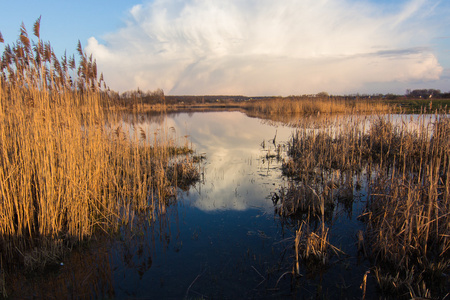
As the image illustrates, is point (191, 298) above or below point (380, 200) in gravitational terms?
below

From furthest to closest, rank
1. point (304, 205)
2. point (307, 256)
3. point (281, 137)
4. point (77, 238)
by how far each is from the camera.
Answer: point (281, 137) → point (304, 205) → point (77, 238) → point (307, 256)

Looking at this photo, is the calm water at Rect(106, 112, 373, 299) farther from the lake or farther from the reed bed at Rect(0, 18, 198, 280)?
the reed bed at Rect(0, 18, 198, 280)

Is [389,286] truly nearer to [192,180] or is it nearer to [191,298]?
[191,298]

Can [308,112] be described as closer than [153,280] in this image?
No

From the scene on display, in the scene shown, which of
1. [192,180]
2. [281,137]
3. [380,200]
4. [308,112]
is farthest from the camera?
[308,112]

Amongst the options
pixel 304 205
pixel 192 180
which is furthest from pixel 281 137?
pixel 304 205

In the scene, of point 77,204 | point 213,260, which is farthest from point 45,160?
point 213,260

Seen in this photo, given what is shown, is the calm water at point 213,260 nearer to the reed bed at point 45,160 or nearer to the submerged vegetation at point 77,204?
the submerged vegetation at point 77,204

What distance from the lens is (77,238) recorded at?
3670mm

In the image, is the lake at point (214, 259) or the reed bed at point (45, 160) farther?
the reed bed at point (45, 160)

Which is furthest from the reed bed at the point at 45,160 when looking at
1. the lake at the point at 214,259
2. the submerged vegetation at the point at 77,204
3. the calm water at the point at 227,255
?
the calm water at the point at 227,255

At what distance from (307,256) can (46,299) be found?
3.05 metres

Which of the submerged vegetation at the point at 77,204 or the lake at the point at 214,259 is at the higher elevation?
the submerged vegetation at the point at 77,204

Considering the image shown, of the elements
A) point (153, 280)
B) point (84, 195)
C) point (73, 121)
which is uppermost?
point (73, 121)
